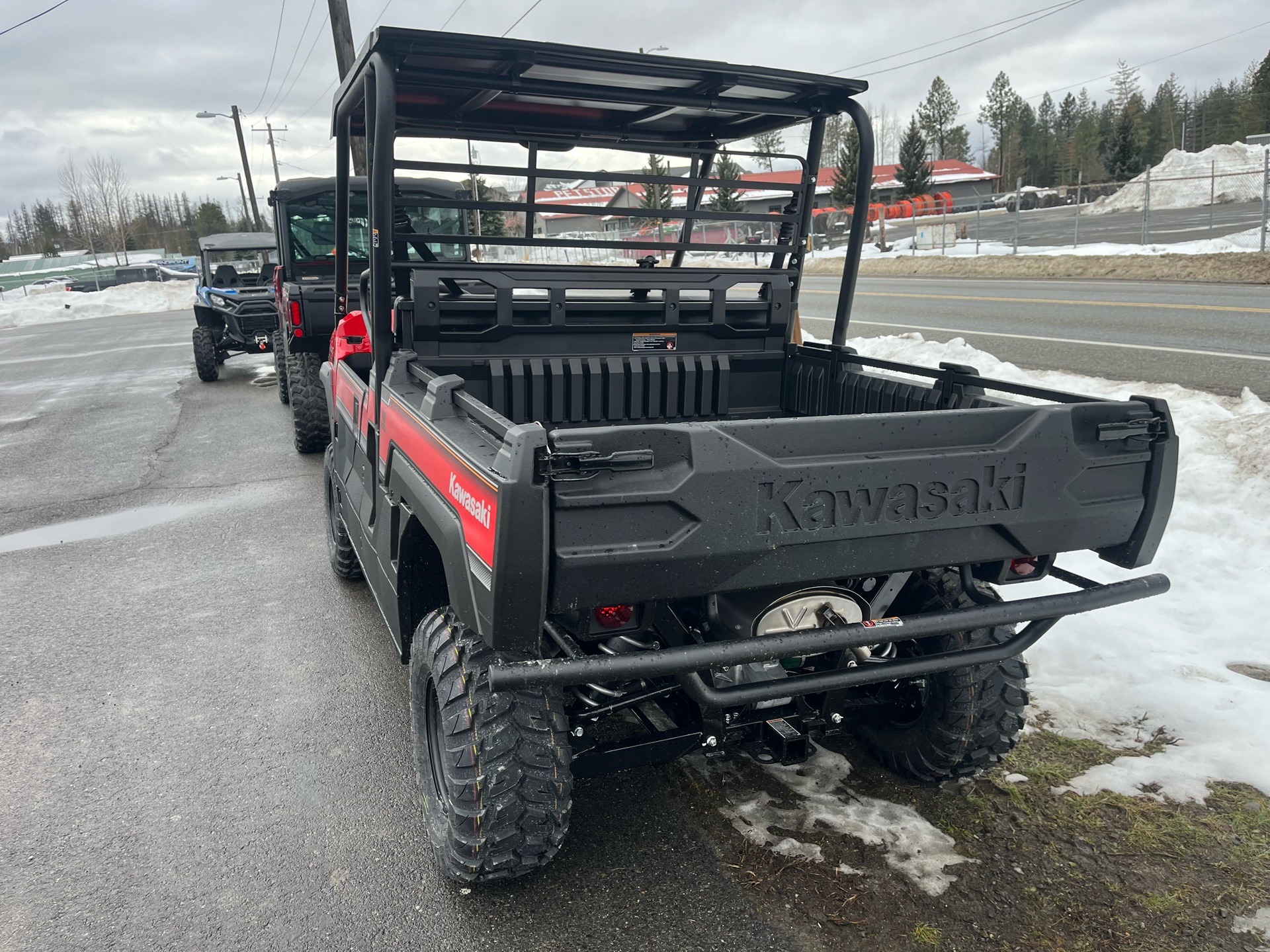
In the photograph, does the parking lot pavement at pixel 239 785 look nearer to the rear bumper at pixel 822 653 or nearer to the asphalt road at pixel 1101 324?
the rear bumper at pixel 822 653

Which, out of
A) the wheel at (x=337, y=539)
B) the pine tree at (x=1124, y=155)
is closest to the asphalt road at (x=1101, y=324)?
the wheel at (x=337, y=539)

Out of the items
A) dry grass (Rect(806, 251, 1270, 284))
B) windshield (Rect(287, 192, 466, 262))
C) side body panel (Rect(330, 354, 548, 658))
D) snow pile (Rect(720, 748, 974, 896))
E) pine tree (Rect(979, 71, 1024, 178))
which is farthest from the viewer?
pine tree (Rect(979, 71, 1024, 178))

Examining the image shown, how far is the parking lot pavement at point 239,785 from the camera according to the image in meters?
2.57

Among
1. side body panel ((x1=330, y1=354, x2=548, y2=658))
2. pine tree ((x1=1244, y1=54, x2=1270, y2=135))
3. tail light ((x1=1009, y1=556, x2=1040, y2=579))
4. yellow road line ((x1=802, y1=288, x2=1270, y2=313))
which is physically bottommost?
yellow road line ((x1=802, y1=288, x2=1270, y2=313))

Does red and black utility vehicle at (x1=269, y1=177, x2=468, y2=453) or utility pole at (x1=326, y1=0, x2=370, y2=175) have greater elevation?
utility pole at (x1=326, y1=0, x2=370, y2=175)

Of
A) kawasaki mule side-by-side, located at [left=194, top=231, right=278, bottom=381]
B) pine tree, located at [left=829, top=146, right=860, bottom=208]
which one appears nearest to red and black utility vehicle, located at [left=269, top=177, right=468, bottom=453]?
kawasaki mule side-by-side, located at [left=194, top=231, right=278, bottom=381]

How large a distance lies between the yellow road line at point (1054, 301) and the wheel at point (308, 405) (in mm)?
11598

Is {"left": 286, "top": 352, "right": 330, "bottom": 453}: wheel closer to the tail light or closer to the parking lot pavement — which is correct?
the parking lot pavement

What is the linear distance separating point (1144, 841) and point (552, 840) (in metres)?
1.81

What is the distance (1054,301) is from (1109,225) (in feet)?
78.5

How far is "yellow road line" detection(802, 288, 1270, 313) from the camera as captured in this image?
12766 mm

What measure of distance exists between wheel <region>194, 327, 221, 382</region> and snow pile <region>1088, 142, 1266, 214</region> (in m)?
40.7

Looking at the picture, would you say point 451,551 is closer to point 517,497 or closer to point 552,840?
point 517,497

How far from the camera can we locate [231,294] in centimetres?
1298
